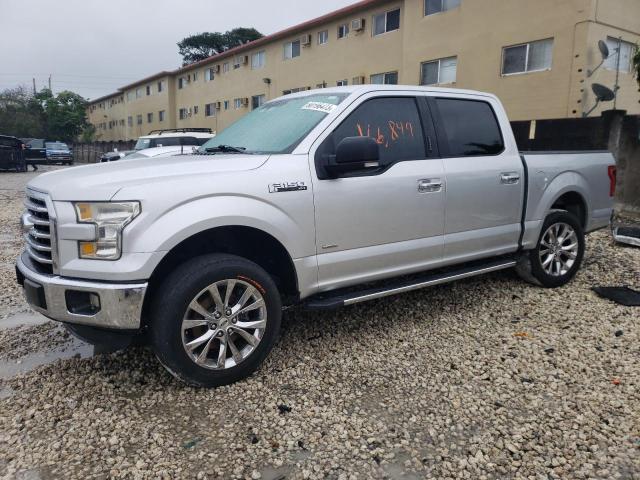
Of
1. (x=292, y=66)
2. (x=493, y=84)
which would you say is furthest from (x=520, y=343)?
(x=292, y=66)

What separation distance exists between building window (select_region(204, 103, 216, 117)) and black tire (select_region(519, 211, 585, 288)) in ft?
102

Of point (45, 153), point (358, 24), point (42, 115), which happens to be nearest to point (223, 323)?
point (358, 24)

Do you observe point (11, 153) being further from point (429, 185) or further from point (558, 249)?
point (558, 249)

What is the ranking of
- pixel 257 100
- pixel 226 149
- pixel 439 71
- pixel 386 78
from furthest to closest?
pixel 257 100 → pixel 386 78 → pixel 439 71 → pixel 226 149

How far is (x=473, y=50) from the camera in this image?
15.6m

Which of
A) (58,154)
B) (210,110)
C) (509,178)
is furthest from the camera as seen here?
(210,110)

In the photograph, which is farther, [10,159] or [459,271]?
[10,159]

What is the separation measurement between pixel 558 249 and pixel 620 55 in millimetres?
12157

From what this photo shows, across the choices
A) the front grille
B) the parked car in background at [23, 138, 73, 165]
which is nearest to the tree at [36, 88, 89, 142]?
the parked car in background at [23, 138, 73, 165]

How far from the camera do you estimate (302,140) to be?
11.2 ft

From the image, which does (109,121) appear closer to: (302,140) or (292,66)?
(292,66)

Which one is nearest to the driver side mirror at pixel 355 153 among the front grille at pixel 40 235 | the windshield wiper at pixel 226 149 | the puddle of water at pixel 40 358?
Answer: the windshield wiper at pixel 226 149

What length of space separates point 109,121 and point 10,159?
3575 centimetres

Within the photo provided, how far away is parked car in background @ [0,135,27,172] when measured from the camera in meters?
22.0
